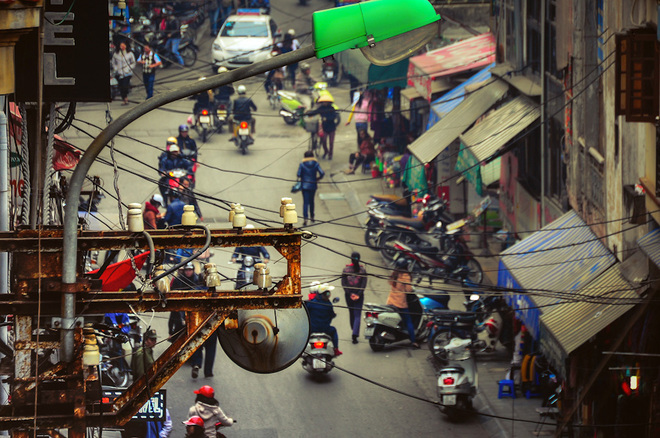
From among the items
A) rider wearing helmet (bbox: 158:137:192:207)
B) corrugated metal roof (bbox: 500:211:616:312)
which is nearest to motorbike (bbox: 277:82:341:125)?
rider wearing helmet (bbox: 158:137:192:207)

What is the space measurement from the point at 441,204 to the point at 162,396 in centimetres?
1131

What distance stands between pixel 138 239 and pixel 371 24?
2.09 metres

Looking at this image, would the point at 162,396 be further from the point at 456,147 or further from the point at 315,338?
the point at 456,147

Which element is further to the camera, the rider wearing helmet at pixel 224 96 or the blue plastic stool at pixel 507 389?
the rider wearing helmet at pixel 224 96

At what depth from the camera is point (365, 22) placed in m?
7.27

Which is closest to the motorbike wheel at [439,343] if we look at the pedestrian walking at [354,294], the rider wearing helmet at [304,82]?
the pedestrian walking at [354,294]

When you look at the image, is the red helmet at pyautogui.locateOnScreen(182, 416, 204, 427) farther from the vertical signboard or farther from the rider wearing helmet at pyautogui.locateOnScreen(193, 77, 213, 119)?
the rider wearing helmet at pyautogui.locateOnScreen(193, 77, 213, 119)

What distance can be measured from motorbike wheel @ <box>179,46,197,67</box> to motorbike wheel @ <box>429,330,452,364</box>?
2249cm

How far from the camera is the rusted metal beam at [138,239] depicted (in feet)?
25.0

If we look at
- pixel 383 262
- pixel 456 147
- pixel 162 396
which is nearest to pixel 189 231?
pixel 162 396

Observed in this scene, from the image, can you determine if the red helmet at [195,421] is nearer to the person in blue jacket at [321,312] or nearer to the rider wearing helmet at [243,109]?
the person in blue jacket at [321,312]

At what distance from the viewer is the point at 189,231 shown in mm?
8234

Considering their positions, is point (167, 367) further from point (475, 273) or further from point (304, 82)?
point (304, 82)

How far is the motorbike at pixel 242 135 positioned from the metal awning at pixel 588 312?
1601cm
